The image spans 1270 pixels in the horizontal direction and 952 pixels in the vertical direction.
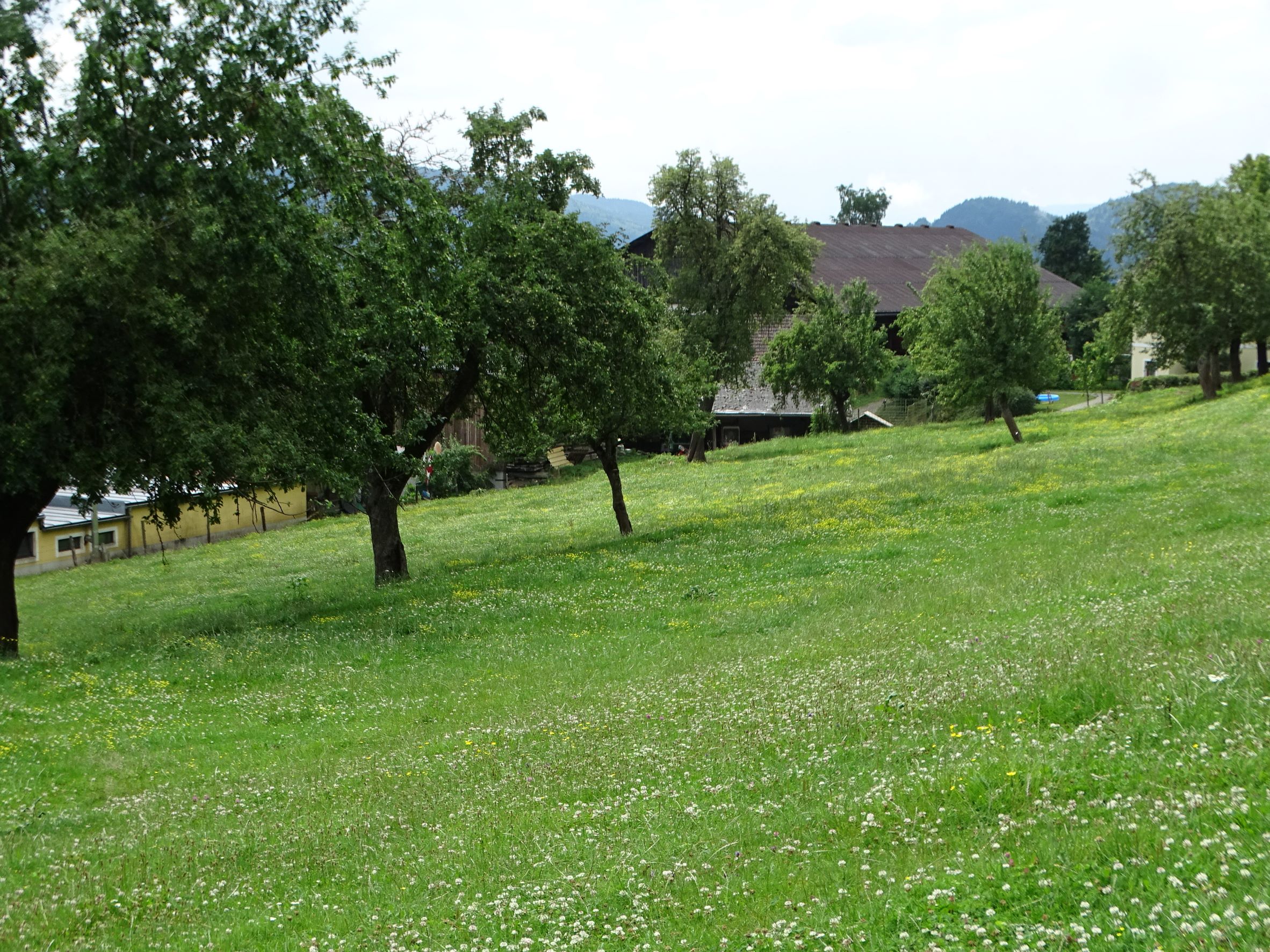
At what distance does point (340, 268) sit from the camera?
21609 millimetres

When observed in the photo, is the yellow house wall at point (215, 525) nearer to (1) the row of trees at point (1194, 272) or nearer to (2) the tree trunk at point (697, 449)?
(2) the tree trunk at point (697, 449)

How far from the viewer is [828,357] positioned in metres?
69.1

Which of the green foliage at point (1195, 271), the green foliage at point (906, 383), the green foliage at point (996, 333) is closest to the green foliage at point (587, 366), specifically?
the green foliage at point (996, 333)

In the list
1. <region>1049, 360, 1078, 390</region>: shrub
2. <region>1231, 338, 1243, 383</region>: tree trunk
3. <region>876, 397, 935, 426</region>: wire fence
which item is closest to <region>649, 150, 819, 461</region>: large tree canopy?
<region>876, 397, 935, 426</region>: wire fence

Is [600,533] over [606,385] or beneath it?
beneath

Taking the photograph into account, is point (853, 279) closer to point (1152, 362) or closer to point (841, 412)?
point (841, 412)

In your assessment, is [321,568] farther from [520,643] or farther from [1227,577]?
[1227,577]

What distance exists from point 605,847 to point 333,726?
293 inches

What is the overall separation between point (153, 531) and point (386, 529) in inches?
1385

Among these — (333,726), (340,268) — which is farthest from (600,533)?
(333,726)

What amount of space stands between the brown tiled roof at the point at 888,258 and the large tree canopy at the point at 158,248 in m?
65.6

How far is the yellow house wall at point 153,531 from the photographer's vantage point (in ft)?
167

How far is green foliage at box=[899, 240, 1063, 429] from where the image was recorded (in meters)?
46.9

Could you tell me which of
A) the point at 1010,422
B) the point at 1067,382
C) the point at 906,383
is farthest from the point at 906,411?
the point at 1010,422
